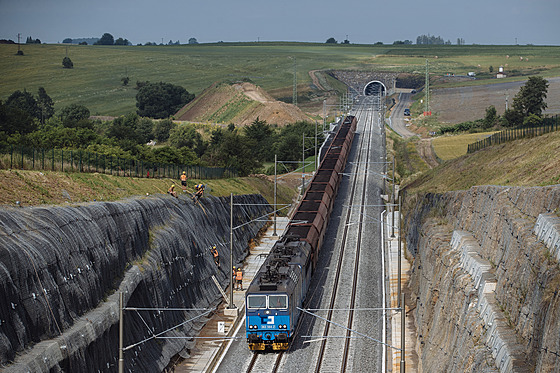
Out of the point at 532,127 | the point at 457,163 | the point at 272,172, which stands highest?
the point at 532,127

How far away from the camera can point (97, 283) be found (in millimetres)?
37906

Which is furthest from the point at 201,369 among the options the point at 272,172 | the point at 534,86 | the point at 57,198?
the point at 534,86

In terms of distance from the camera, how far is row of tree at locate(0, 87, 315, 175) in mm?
92000

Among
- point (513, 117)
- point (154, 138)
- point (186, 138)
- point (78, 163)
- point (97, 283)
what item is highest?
point (78, 163)

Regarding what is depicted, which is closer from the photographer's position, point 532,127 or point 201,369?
point 201,369

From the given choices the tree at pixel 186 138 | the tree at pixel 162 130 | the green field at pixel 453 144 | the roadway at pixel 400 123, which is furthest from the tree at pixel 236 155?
the tree at pixel 162 130

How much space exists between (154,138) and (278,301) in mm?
135489

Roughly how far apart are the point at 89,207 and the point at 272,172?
271 ft

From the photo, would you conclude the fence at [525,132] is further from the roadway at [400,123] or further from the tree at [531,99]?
the roadway at [400,123]

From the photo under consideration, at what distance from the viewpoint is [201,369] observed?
138ft

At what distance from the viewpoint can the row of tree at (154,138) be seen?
92000mm

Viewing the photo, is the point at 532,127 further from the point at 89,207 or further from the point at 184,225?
the point at 89,207

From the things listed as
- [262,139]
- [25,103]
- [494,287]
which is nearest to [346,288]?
[494,287]

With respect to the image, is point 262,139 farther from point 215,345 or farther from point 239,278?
point 215,345
